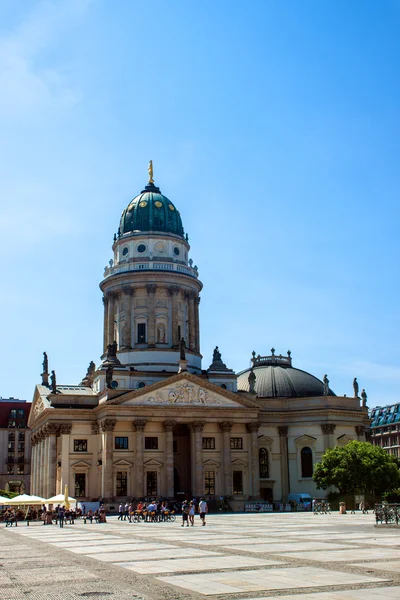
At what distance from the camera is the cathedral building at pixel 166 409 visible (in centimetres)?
7906

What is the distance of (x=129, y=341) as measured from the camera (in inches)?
3597

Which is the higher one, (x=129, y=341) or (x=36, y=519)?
(x=129, y=341)

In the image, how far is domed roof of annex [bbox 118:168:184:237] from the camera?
9681 cm

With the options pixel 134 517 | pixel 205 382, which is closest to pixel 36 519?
pixel 134 517

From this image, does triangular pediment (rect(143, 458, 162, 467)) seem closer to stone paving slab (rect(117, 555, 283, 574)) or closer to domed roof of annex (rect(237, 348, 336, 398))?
domed roof of annex (rect(237, 348, 336, 398))

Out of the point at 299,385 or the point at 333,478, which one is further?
the point at 299,385

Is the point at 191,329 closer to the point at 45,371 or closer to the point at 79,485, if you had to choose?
the point at 45,371

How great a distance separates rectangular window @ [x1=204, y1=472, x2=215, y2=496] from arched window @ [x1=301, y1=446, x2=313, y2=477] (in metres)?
12.3

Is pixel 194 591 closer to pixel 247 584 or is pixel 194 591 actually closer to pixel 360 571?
pixel 247 584

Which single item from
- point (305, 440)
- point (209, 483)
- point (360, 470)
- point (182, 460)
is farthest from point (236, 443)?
point (360, 470)

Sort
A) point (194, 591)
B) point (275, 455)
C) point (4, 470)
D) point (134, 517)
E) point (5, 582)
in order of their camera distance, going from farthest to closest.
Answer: point (4, 470) → point (275, 455) → point (134, 517) → point (5, 582) → point (194, 591)

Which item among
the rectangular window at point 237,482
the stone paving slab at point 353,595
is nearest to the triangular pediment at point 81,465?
the rectangular window at point 237,482

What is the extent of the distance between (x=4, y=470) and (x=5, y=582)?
11780cm

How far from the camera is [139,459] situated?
7806 cm
